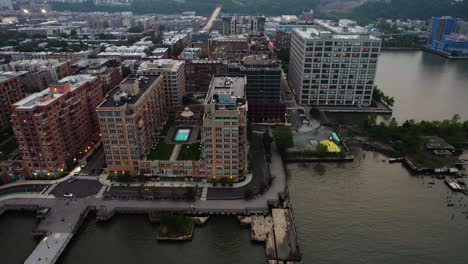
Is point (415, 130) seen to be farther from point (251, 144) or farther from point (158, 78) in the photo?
point (158, 78)

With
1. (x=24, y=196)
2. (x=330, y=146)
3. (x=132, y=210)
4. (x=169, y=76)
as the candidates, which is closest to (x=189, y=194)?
(x=132, y=210)

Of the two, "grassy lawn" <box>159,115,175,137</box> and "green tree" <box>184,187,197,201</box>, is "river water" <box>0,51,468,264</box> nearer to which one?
"green tree" <box>184,187,197,201</box>

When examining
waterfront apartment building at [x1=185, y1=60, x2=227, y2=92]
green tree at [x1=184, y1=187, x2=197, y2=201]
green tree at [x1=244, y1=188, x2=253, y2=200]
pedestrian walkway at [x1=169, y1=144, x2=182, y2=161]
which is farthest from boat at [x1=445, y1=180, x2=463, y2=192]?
waterfront apartment building at [x1=185, y1=60, x2=227, y2=92]

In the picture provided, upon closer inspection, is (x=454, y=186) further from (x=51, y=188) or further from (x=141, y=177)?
(x=51, y=188)

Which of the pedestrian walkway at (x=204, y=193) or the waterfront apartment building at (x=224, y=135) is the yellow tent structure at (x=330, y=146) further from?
the pedestrian walkway at (x=204, y=193)

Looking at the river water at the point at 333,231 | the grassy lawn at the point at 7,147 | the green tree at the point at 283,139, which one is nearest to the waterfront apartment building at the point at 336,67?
the green tree at the point at 283,139
